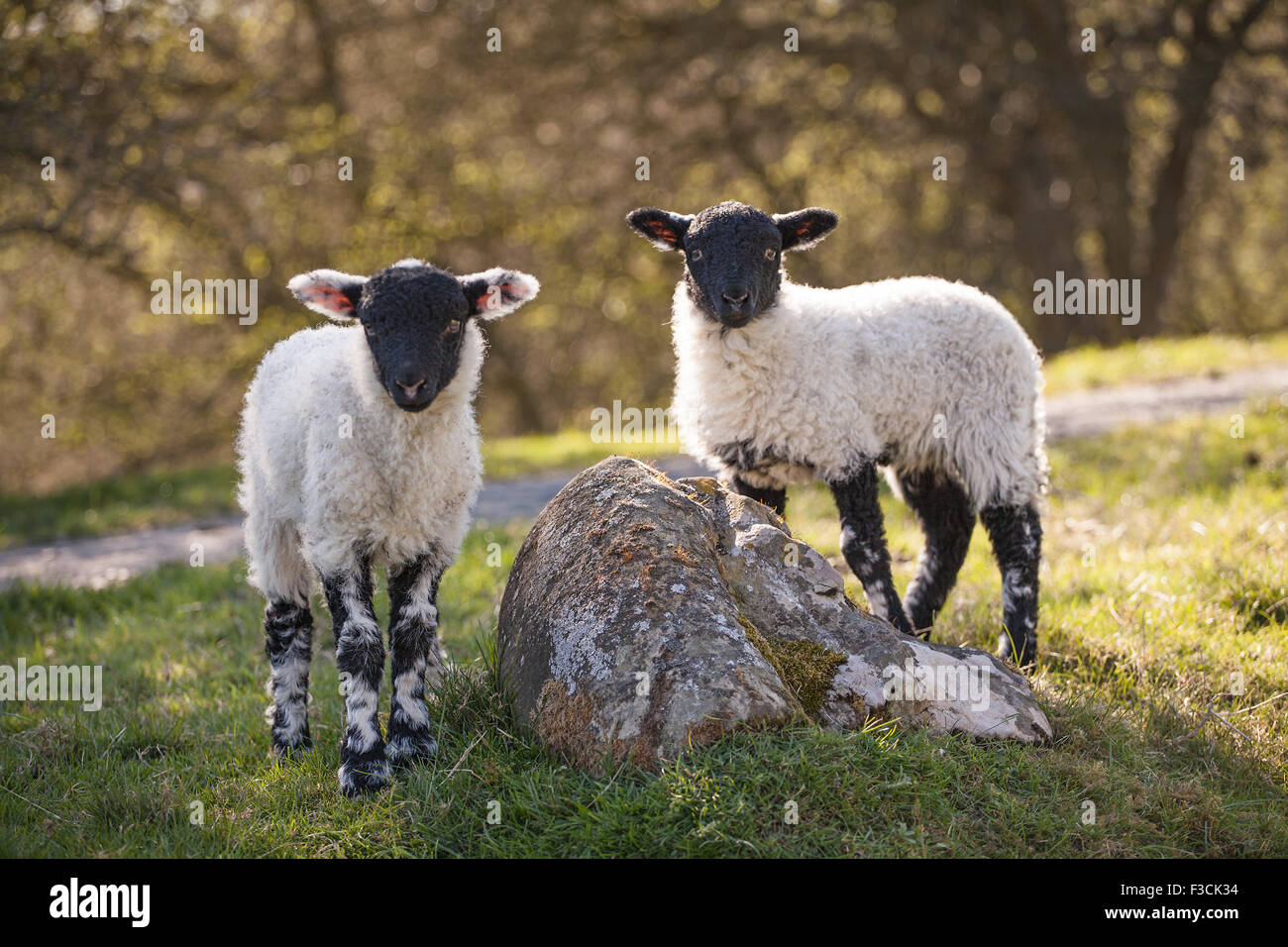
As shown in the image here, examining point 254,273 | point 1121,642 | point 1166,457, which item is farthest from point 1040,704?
point 254,273

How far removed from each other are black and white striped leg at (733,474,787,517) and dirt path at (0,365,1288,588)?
4265 mm

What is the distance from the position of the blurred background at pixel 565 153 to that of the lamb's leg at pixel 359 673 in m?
9.25

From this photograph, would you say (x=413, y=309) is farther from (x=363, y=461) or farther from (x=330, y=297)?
(x=363, y=461)

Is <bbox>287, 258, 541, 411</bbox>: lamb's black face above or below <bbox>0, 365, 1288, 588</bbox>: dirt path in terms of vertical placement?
above

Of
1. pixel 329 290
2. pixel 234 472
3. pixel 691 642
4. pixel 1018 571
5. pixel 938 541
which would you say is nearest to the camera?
pixel 691 642

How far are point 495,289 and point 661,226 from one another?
1.28 m

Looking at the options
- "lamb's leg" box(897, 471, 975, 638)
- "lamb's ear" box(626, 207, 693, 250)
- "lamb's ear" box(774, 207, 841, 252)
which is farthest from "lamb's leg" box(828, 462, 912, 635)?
"lamb's ear" box(626, 207, 693, 250)

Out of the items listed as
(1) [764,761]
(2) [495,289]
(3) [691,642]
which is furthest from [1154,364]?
(1) [764,761]

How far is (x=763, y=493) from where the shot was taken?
5.86 metres

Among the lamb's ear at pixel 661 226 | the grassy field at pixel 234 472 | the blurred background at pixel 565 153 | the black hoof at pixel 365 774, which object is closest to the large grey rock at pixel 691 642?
the black hoof at pixel 365 774

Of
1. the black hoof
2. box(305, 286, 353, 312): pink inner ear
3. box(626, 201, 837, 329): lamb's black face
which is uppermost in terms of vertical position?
box(626, 201, 837, 329): lamb's black face

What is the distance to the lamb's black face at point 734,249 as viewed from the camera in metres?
5.36

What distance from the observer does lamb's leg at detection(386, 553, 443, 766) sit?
4754 millimetres

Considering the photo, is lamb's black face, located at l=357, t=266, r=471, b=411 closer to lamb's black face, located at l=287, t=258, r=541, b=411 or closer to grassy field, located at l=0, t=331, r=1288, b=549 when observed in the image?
lamb's black face, located at l=287, t=258, r=541, b=411
